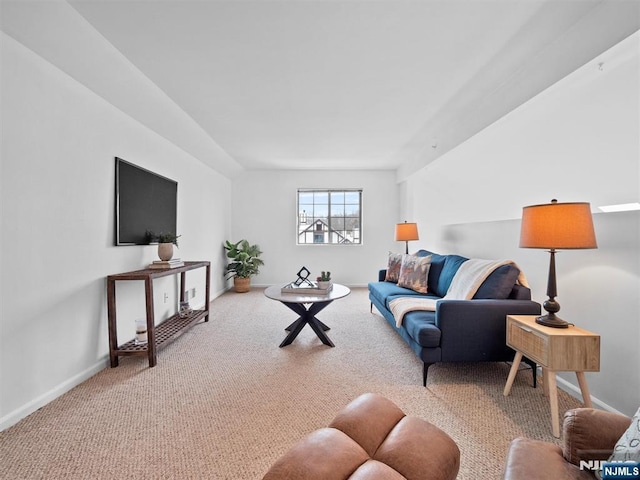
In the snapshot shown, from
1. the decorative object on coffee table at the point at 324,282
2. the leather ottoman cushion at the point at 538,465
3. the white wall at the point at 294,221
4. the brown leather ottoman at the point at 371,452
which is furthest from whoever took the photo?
the white wall at the point at 294,221

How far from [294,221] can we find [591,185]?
16.2 ft

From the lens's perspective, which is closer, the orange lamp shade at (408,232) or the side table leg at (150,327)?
the side table leg at (150,327)

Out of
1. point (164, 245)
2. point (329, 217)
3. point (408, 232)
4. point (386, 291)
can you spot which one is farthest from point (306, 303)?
point (329, 217)

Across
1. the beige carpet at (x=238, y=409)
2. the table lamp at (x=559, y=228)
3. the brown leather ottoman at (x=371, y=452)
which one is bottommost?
the beige carpet at (x=238, y=409)

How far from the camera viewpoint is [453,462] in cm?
111

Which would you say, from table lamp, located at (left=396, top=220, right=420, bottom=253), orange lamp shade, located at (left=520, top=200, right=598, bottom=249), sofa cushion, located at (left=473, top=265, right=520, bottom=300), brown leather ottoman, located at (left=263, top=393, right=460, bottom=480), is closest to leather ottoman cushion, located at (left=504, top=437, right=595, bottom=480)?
brown leather ottoman, located at (left=263, top=393, right=460, bottom=480)

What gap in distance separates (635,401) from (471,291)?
107cm


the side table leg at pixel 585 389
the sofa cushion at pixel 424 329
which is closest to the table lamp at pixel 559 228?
the side table leg at pixel 585 389

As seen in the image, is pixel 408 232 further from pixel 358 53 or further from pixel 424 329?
pixel 358 53

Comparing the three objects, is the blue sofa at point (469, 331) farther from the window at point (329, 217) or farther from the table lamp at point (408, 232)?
the window at point (329, 217)

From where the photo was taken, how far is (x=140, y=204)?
310 cm

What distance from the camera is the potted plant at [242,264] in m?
5.77

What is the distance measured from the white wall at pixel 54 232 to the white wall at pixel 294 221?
3311 mm

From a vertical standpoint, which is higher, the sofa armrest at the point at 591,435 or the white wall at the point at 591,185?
the white wall at the point at 591,185
